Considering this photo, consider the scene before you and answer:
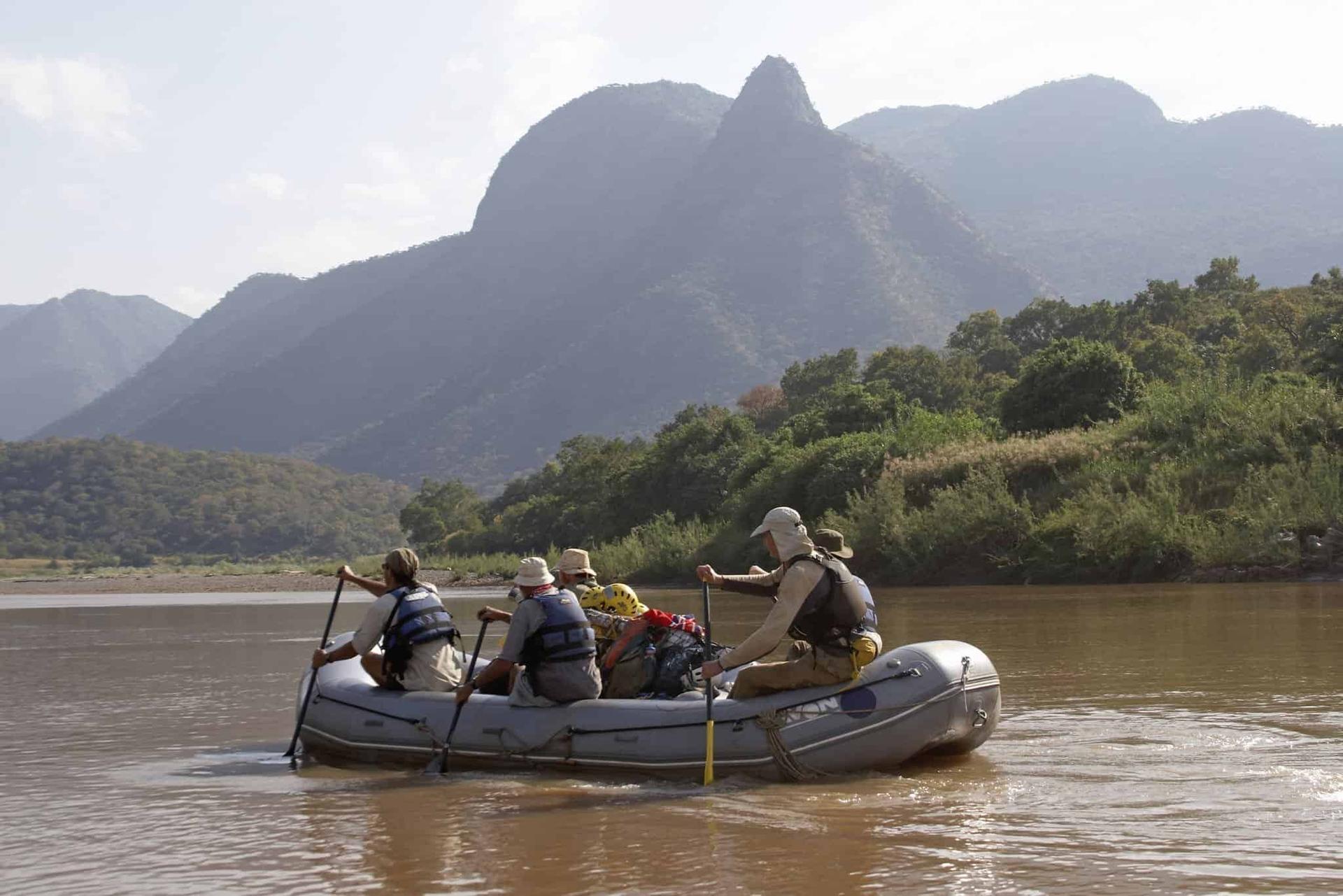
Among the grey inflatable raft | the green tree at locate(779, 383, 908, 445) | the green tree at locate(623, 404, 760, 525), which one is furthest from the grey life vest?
the green tree at locate(623, 404, 760, 525)

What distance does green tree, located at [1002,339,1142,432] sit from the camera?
124ft

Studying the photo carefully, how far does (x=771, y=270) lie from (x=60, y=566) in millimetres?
77206

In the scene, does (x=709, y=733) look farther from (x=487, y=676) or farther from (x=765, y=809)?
(x=487, y=676)

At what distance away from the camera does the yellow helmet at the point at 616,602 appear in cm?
1054

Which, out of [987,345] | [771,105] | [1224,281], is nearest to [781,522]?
[1224,281]

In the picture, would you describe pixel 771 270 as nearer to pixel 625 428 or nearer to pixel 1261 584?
pixel 625 428

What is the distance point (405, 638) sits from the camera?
36.0ft

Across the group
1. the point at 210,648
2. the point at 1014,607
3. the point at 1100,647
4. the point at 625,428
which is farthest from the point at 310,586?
the point at 625,428

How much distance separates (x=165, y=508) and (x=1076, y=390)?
8003 centimetres

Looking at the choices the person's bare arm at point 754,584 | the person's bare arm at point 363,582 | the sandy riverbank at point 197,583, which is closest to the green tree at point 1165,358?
the sandy riverbank at point 197,583

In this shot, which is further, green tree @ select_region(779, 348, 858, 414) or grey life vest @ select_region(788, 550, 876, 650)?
green tree @ select_region(779, 348, 858, 414)

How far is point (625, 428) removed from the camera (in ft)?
407

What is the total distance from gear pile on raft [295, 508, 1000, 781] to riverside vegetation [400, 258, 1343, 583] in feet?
62.0

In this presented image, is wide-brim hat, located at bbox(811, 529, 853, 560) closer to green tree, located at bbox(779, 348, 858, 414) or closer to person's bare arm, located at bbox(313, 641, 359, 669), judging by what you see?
person's bare arm, located at bbox(313, 641, 359, 669)
